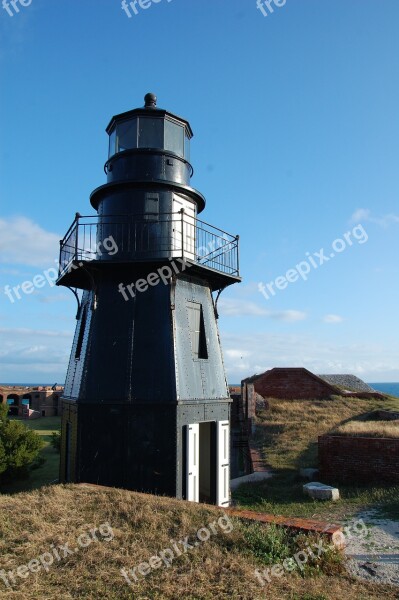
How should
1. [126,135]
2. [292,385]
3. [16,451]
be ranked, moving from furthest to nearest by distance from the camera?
[292,385] → [16,451] → [126,135]

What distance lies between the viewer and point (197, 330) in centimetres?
1181

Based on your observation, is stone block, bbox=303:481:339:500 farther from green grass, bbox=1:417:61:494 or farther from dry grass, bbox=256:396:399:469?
green grass, bbox=1:417:61:494

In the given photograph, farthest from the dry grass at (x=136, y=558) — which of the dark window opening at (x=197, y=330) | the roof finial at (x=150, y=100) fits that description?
the roof finial at (x=150, y=100)

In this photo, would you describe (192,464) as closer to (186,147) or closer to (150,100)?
(186,147)

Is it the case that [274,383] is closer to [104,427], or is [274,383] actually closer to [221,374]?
[221,374]

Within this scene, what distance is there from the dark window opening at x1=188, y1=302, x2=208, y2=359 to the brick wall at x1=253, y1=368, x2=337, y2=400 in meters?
22.3

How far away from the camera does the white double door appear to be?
1024cm

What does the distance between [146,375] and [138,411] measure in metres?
0.75

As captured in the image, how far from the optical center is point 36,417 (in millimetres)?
48062

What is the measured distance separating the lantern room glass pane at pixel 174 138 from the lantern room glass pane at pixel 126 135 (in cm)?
74

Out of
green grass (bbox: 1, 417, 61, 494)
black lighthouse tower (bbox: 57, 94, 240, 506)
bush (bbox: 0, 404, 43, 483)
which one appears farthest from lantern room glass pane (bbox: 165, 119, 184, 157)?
bush (bbox: 0, 404, 43, 483)

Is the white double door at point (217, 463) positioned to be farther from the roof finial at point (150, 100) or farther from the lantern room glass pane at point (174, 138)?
the roof finial at point (150, 100)

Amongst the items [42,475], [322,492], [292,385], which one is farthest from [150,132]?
[292,385]

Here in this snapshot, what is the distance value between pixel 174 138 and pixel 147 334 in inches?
186
